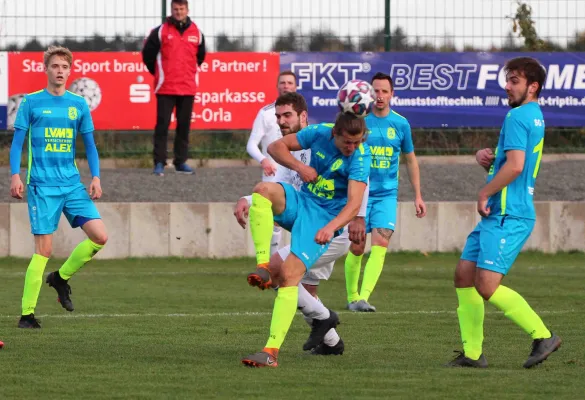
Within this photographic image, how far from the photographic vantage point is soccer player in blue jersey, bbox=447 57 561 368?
7449 millimetres

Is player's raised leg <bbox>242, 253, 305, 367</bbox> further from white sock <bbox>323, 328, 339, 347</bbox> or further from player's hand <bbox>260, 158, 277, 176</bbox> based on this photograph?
player's hand <bbox>260, 158, 277, 176</bbox>

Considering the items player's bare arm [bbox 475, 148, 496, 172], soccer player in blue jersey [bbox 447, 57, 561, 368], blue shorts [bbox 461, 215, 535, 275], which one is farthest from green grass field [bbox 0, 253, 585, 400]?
player's bare arm [bbox 475, 148, 496, 172]

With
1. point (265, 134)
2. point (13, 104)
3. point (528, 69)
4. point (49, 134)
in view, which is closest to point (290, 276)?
point (528, 69)

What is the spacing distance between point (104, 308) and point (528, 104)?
502cm

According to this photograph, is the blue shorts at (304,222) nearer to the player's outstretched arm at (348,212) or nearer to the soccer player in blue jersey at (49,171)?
the player's outstretched arm at (348,212)

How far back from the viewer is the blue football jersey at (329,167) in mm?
7758

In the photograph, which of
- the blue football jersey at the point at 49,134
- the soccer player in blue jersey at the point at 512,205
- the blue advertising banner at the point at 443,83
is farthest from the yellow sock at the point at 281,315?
the blue advertising banner at the point at 443,83

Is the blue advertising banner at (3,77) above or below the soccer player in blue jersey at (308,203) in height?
above

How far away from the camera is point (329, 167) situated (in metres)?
7.88

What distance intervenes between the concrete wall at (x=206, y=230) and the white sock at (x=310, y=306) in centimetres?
775

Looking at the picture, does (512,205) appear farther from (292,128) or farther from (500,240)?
(292,128)

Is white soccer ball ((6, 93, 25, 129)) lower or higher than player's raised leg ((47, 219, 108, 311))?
higher

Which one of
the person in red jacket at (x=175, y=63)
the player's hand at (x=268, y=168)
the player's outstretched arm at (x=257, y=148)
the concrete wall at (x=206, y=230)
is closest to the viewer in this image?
the player's hand at (x=268, y=168)

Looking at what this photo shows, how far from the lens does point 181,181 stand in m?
17.8
